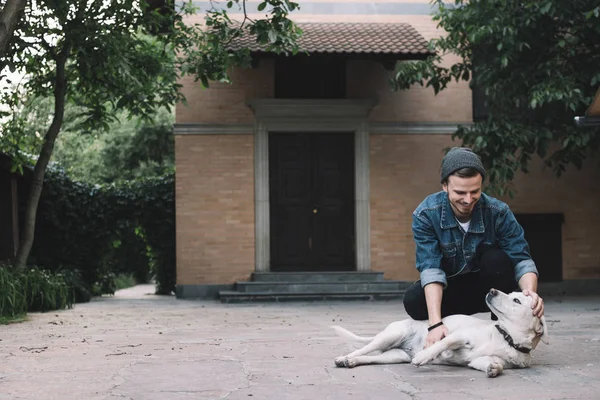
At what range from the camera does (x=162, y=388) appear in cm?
475

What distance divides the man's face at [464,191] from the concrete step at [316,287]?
29.5ft

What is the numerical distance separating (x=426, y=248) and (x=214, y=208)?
32.8 ft

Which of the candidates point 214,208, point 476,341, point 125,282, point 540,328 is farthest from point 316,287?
point 125,282

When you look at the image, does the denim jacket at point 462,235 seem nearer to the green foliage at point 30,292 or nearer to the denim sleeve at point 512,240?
the denim sleeve at point 512,240

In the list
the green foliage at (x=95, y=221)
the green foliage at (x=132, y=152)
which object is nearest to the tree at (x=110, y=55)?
the green foliage at (x=95, y=221)

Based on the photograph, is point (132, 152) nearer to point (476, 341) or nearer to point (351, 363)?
point (351, 363)

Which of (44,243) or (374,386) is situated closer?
(374,386)

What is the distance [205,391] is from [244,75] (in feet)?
36.2

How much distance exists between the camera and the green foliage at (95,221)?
1616 cm

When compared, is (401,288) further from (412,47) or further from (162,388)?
(162,388)

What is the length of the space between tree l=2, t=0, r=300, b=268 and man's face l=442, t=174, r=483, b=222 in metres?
5.55

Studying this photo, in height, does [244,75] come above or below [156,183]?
above

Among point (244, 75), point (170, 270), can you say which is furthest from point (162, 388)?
point (170, 270)

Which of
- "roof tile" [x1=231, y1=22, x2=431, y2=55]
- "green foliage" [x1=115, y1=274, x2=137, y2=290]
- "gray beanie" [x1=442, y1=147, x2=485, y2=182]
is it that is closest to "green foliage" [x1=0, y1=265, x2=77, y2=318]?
"roof tile" [x1=231, y1=22, x2=431, y2=55]
